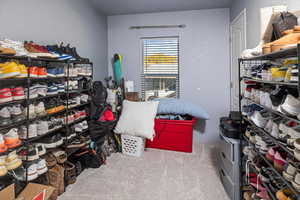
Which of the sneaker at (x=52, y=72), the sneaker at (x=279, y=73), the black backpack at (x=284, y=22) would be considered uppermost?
the black backpack at (x=284, y=22)

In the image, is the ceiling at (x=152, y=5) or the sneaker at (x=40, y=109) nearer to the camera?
the sneaker at (x=40, y=109)

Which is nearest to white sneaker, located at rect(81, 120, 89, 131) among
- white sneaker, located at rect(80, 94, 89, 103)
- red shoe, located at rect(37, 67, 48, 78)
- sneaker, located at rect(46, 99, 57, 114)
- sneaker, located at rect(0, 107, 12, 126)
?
white sneaker, located at rect(80, 94, 89, 103)

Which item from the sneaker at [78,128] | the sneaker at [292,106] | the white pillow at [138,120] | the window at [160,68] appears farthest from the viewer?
the window at [160,68]

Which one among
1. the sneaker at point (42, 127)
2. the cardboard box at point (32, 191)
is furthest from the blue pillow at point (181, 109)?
the cardboard box at point (32, 191)

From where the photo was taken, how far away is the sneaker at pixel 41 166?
5.76 ft

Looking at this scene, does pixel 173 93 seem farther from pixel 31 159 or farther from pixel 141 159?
pixel 31 159

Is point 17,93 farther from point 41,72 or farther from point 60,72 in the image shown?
point 60,72

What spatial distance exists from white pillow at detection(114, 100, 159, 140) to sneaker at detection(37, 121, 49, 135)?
125 cm

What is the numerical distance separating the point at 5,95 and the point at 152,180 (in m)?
1.80

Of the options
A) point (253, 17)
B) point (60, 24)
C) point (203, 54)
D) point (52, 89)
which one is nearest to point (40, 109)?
point (52, 89)

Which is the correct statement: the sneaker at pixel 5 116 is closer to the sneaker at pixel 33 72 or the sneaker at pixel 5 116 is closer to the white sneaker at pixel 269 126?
the sneaker at pixel 33 72

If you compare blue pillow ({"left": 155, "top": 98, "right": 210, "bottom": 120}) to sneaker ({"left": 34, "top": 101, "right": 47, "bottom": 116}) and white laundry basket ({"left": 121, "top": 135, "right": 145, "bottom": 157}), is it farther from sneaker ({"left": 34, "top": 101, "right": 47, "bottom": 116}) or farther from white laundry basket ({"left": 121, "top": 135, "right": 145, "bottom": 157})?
sneaker ({"left": 34, "top": 101, "right": 47, "bottom": 116})

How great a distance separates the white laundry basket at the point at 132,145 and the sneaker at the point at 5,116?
172 centimetres

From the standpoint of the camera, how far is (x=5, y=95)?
1.48 metres
